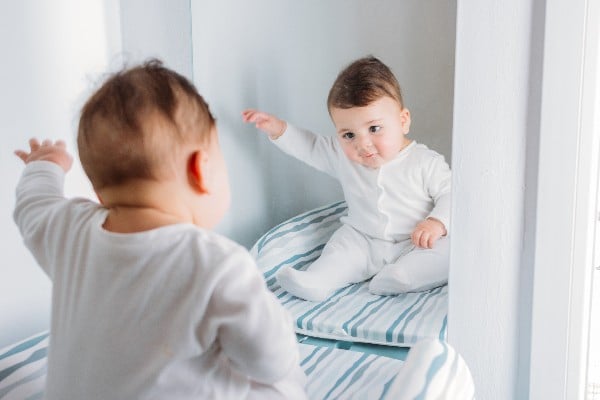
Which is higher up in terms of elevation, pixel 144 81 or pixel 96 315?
pixel 144 81

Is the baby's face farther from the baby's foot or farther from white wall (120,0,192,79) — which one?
white wall (120,0,192,79)

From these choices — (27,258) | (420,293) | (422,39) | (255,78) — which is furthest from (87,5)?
(420,293)

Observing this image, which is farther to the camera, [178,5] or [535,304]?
[178,5]

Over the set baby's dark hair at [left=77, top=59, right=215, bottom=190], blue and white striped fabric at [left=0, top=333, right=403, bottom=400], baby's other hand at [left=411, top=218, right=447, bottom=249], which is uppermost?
baby's dark hair at [left=77, top=59, right=215, bottom=190]

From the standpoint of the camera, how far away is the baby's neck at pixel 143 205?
58 centimetres

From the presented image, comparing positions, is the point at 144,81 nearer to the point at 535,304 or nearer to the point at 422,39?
the point at 422,39

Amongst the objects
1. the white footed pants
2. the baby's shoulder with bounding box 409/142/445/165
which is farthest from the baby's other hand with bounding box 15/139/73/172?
the baby's shoulder with bounding box 409/142/445/165

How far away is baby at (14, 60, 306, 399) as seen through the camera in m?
0.55

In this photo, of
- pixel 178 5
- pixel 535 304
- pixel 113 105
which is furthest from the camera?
pixel 178 5

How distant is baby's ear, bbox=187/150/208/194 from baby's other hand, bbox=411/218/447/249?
18.2 inches

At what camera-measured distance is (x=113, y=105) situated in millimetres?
562

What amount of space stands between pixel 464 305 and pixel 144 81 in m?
0.63

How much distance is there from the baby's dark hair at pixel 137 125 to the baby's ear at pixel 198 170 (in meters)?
0.01

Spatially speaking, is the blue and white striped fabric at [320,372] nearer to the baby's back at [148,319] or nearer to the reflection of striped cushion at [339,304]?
the reflection of striped cushion at [339,304]
